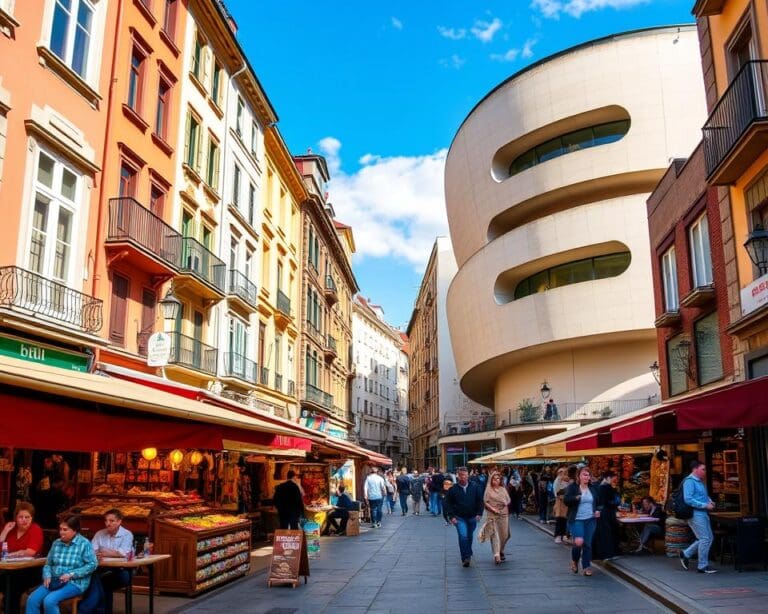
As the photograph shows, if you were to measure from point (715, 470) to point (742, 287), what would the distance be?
168 inches

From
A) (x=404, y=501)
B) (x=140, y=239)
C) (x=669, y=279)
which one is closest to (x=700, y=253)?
(x=669, y=279)

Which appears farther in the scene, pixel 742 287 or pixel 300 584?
pixel 742 287

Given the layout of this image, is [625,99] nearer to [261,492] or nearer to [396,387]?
[261,492]

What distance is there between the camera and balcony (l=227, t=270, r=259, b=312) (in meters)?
25.4

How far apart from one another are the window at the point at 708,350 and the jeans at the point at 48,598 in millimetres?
13139

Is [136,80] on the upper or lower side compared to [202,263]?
upper

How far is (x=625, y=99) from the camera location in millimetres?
37562

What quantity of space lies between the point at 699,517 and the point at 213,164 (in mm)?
18400

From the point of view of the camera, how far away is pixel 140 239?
18172 mm

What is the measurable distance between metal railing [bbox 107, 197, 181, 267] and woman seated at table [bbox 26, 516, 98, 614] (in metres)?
10.3

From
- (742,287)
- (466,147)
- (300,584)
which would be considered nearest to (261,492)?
(300,584)

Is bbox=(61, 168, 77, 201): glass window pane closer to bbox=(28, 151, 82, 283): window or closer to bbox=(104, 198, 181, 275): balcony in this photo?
bbox=(28, 151, 82, 283): window

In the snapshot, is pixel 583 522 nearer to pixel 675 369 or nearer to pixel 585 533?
pixel 585 533

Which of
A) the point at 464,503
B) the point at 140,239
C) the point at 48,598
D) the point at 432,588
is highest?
the point at 140,239
